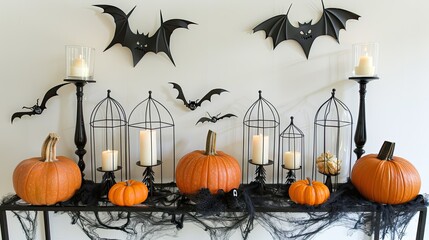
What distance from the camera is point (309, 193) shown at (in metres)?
1.18

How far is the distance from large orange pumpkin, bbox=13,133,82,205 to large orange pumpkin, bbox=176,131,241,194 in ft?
1.37

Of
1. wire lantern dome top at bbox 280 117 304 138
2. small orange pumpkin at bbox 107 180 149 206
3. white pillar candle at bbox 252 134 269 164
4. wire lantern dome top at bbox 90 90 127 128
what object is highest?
wire lantern dome top at bbox 90 90 127 128

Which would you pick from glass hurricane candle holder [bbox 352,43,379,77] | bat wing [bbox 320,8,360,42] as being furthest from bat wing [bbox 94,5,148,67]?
glass hurricane candle holder [bbox 352,43,379,77]

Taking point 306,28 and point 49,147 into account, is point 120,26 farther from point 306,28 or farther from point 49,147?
point 306,28

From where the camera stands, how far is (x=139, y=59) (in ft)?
4.66

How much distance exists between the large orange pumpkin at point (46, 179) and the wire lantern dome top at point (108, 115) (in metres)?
0.26

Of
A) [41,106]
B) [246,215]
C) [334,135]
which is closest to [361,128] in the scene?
[334,135]

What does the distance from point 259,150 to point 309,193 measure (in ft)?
0.86

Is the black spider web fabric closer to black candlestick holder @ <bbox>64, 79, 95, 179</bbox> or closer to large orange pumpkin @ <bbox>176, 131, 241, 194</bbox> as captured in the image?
large orange pumpkin @ <bbox>176, 131, 241, 194</bbox>

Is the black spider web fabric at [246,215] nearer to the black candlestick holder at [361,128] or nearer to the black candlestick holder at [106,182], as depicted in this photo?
the black candlestick holder at [106,182]

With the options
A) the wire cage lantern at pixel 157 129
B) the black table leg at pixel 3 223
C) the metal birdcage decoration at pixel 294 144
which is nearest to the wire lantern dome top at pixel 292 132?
the metal birdcage decoration at pixel 294 144

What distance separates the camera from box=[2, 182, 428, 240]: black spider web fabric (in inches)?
46.6

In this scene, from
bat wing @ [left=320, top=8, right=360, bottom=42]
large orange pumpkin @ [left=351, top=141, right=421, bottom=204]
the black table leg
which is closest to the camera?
large orange pumpkin @ [left=351, top=141, right=421, bottom=204]

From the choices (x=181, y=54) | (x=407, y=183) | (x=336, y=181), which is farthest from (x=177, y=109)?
(x=407, y=183)
